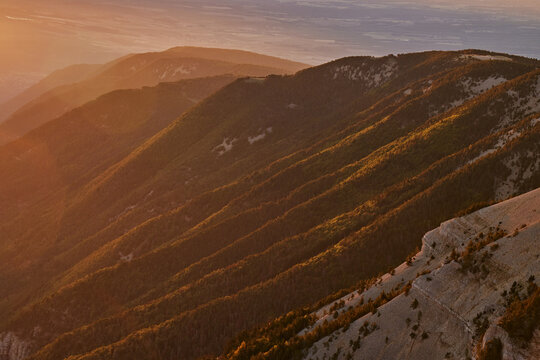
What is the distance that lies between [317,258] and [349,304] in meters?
32.1

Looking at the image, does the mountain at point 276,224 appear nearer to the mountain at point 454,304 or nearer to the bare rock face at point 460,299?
the mountain at point 454,304

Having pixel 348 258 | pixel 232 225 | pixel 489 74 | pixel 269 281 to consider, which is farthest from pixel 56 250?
pixel 489 74

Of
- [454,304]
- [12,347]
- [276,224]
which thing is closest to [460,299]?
[454,304]

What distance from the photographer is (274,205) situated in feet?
438

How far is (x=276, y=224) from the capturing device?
398 ft

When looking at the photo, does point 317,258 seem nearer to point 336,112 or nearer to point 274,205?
point 274,205

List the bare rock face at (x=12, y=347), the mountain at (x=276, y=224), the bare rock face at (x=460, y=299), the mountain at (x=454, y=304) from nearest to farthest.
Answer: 1. the mountain at (x=454, y=304)
2. the bare rock face at (x=460, y=299)
3. the mountain at (x=276, y=224)
4. the bare rock face at (x=12, y=347)

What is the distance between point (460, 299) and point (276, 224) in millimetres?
79287

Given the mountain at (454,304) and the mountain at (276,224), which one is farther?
the mountain at (276,224)

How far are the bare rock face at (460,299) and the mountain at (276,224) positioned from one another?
16.3 m

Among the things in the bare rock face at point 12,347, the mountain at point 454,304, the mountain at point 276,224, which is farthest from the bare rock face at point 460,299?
the bare rock face at point 12,347

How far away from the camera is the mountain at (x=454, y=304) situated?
39156 mm

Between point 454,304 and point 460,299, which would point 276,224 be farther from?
point 460,299

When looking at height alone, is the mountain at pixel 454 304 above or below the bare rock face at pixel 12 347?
above
